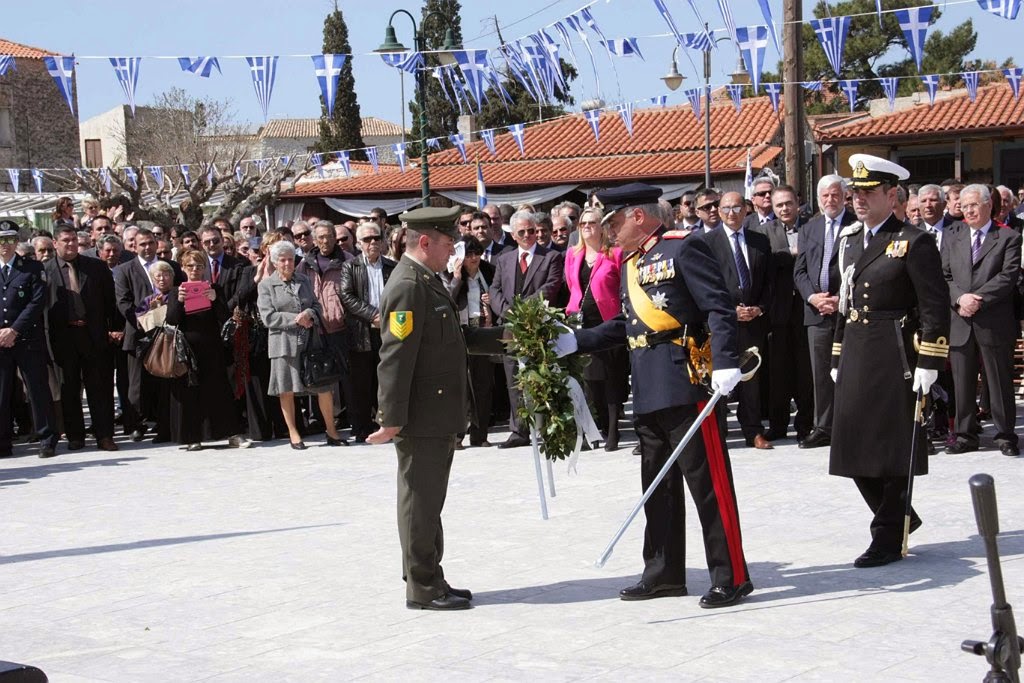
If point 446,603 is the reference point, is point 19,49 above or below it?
above

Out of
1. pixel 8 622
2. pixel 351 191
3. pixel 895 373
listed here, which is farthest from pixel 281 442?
pixel 351 191

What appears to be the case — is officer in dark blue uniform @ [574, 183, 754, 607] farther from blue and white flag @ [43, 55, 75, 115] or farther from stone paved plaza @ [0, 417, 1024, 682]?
blue and white flag @ [43, 55, 75, 115]

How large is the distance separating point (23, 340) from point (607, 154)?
97.5 feet

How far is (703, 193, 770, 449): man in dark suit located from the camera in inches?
437

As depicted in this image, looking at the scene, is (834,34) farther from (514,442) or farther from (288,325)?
(288,325)

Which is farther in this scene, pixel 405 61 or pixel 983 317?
pixel 405 61

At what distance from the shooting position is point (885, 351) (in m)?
7.30

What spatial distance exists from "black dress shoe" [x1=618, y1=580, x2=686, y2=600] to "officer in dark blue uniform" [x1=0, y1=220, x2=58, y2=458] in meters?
7.53

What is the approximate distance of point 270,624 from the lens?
6.34 metres

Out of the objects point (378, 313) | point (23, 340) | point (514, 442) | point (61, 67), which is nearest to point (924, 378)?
point (514, 442)

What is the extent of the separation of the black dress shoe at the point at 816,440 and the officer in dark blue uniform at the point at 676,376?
4483mm

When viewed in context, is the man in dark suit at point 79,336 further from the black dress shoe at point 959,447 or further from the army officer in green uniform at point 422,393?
the black dress shoe at point 959,447

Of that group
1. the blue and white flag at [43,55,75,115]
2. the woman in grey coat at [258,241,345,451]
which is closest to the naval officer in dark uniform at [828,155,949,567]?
the woman in grey coat at [258,241,345,451]

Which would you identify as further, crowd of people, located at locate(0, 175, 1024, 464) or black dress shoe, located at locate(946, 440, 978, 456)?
crowd of people, located at locate(0, 175, 1024, 464)
